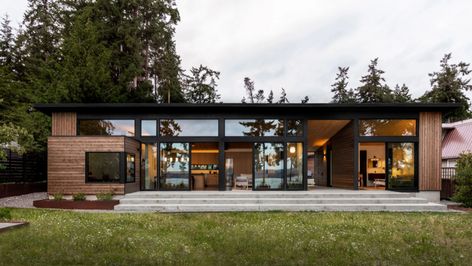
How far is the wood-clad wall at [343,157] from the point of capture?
17.9 metres

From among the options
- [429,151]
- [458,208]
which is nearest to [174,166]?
[429,151]

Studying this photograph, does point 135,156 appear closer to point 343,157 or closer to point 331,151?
point 343,157

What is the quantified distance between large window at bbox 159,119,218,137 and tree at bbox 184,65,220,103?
68.6ft

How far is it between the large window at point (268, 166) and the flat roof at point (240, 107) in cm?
166

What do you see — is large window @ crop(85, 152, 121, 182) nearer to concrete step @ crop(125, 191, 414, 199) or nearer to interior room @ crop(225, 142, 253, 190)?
concrete step @ crop(125, 191, 414, 199)

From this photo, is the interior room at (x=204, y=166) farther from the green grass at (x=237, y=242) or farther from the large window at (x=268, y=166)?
the green grass at (x=237, y=242)

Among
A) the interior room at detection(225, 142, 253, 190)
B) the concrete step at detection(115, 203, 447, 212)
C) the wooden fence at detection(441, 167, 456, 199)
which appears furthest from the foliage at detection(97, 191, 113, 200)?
the wooden fence at detection(441, 167, 456, 199)

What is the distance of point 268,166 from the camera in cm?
1684

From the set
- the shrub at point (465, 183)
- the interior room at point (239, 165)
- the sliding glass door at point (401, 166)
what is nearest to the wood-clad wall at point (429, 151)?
the sliding glass door at point (401, 166)

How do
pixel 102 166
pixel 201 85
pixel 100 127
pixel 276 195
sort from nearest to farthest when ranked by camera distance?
1. pixel 276 195
2. pixel 102 166
3. pixel 100 127
4. pixel 201 85

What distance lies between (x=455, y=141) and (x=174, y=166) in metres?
16.3

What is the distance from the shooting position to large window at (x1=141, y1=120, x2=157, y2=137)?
16984 millimetres

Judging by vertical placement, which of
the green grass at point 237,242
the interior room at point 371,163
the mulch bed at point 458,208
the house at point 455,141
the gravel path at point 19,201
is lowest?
the mulch bed at point 458,208

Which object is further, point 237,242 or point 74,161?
point 74,161
